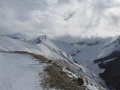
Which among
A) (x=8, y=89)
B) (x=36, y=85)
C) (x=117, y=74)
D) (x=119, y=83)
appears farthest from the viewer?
(x=117, y=74)

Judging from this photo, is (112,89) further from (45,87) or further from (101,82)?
(45,87)

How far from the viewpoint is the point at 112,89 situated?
492 ft

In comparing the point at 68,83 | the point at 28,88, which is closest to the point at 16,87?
the point at 28,88

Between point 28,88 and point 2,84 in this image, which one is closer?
point 28,88

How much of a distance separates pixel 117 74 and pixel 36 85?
19651cm

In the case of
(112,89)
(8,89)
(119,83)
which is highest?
(8,89)

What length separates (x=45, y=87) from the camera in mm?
11672

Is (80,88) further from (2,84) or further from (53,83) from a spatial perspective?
(2,84)

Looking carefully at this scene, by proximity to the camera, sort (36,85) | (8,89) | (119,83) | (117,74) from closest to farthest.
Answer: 1. (8,89)
2. (36,85)
3. (119,83)
4. (117,74)

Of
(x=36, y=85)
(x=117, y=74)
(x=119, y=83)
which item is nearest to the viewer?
(x=36, y=85)

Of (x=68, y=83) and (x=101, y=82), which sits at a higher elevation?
(x=68, y=83)

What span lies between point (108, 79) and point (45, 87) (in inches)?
7683

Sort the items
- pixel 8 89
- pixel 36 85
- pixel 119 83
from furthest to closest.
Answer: pixel 119 83, pixel 36 85, pixel 8 89

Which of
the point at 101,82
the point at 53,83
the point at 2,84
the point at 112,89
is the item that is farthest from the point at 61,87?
the point at 101,82
